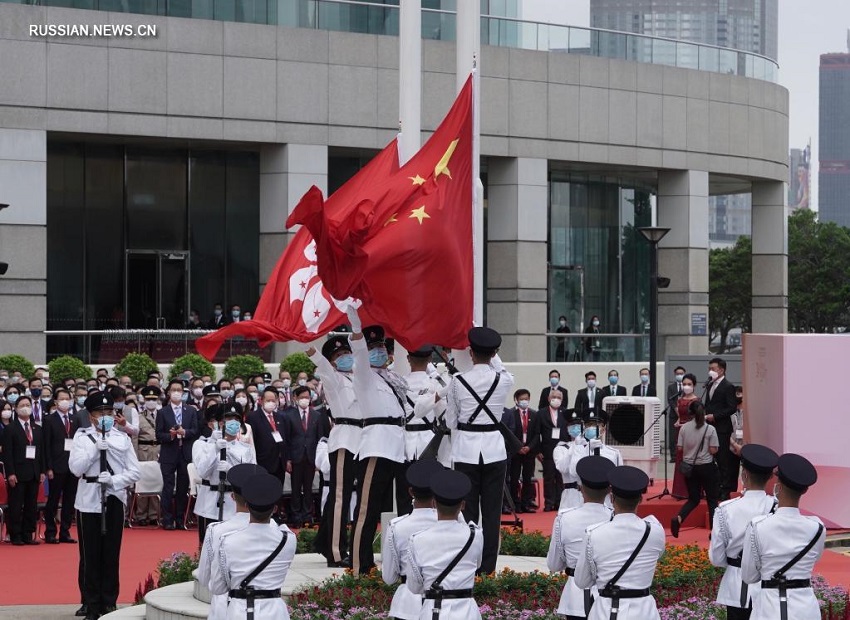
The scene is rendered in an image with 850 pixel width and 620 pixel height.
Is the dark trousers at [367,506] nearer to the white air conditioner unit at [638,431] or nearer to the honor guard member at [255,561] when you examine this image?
the honor guard member at [255,561]

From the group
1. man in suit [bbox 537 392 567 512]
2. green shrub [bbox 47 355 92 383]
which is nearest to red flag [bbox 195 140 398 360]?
man in suit [bbox 537 392 567 512]

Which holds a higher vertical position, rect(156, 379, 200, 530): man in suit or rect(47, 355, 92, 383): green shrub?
rect(47, 355, 92, 383): green shrub

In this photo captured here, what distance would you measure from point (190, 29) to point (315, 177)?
4127 millimetres

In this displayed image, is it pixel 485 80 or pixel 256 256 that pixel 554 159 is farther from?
pixel 256 256

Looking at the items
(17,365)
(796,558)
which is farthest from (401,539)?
(17,365)

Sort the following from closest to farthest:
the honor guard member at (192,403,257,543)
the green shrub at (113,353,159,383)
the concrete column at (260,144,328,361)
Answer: the honor guard member at (192,403,257,543)
the green shrub at (113,353,159,383)
the concrete column at (260,144,328,361)

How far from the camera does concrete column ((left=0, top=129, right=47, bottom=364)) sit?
3092cm

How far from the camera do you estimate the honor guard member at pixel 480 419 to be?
41.1 ft

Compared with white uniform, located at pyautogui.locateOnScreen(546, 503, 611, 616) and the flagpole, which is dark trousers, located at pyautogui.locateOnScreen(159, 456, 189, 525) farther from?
white uniform, located at pyautogui.locateOnScreen(546, 503, 611, 616)

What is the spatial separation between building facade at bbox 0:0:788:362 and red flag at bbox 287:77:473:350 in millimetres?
18352

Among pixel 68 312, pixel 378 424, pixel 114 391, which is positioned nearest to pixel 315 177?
pixel 68 312

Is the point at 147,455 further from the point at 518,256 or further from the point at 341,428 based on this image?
the point at 518,256

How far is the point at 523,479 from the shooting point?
79.1ft

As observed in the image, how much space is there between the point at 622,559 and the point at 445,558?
1054 millimetres
